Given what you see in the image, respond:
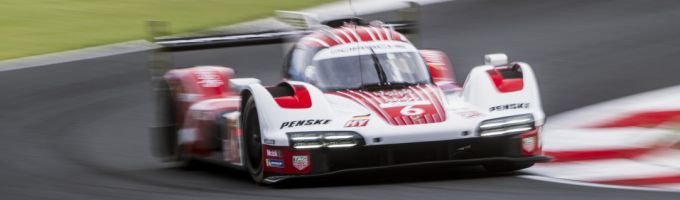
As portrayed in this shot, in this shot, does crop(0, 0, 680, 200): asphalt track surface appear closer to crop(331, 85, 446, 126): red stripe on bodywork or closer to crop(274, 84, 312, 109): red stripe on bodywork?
crop(331, 85, 446, 126): red stripe on bodywork

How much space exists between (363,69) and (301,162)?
3.78 ft

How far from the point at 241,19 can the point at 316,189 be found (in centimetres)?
1134

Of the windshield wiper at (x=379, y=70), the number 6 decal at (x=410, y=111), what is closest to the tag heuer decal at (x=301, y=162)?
the number 6 decal at (x=410, y=111)

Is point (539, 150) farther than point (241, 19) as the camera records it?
No

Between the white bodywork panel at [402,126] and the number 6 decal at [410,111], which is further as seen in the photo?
the number 6 decal at [410,111]

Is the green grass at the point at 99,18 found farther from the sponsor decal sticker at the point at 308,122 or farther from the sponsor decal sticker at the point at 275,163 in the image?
the sponsor decal sticker at the point at 308,122

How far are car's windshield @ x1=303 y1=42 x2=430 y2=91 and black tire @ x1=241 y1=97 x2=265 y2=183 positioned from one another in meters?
0.57

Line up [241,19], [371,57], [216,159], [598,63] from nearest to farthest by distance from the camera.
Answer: [371,57] < [216,159] < [598,63] < [241,19]

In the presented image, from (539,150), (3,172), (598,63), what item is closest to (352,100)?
(539,150)

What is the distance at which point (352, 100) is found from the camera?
28.6 ft

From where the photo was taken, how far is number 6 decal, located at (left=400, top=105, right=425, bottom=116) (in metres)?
8.41

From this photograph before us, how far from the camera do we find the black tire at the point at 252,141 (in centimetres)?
869

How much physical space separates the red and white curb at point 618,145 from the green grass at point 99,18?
797 cm

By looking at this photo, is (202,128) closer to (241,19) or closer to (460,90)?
(460,90)
